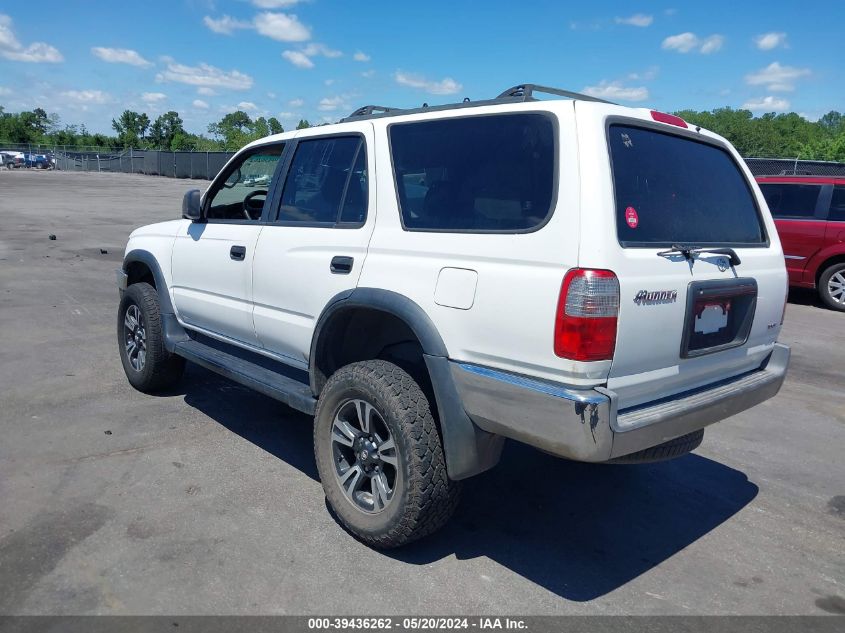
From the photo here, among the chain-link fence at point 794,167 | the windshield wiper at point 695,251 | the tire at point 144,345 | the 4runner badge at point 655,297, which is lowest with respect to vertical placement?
the tire at point 144,345

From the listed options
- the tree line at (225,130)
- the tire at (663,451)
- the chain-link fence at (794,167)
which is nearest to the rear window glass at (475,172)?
the tire at (663,451)

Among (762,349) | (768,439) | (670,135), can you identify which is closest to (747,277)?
(762,349)

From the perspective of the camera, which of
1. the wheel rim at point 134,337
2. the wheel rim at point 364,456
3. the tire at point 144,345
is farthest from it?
the wheel rim at point 134,337

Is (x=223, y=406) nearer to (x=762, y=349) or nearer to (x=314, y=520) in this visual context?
(x=314, y=520)

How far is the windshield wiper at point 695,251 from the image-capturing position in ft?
10.0

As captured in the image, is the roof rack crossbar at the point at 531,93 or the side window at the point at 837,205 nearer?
the roof rack crossbar at the point at 531,93

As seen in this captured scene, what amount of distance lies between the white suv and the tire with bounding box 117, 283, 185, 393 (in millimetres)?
1216

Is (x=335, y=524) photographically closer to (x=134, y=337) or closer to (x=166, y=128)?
(x=134, y=337)

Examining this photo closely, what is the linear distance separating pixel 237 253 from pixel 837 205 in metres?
9.55

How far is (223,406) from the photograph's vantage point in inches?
214

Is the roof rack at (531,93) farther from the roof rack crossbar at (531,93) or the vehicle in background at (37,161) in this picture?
the vehicle in background at (37,161)

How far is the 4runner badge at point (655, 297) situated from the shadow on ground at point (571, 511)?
133 centimetres

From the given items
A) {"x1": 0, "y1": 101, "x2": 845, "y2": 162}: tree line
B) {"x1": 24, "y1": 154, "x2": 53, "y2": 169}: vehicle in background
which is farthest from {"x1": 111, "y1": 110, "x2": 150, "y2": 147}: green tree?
{"x1": 24, "y1": 154, "x2": 53, "y2": 169}: vehicle in background

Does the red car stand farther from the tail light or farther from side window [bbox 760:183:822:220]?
the tail light
